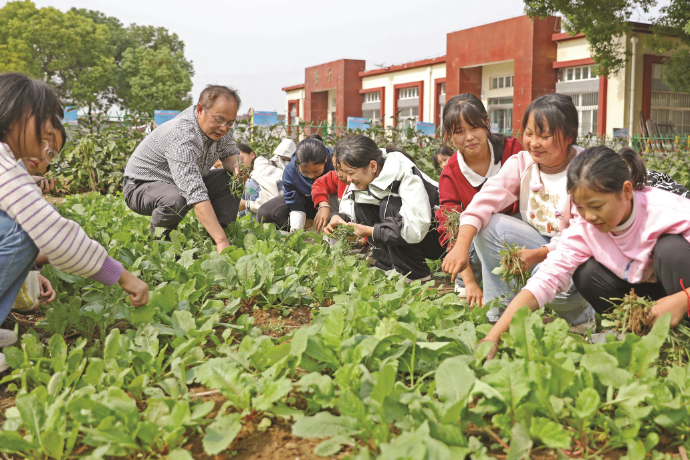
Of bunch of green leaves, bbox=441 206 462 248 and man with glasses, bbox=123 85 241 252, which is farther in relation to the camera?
man with glasses, bbox=123 85 241 252

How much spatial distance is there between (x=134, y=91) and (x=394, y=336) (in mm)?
44233

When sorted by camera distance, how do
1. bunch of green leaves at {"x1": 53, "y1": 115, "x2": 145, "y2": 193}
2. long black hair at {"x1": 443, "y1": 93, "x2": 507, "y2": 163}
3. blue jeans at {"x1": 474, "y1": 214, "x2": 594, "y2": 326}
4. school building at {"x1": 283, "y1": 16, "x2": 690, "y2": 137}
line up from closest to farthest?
blue jeans at {"x1": 474, "y1": 214, "x2": 594, "y2": 326}
long black hair at {"x1": 443, "y1": 93, "x2": 507, "y2": 163}
bunch of green leaves at {"x1": 53, "y1": 115, "x2": 145, "y2": 193}
school building at {"x1": 283, "y1": 16, "x2": 690, "y2": 137}

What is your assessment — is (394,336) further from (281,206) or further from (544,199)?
(281,206)

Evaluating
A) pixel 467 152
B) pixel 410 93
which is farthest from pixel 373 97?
pixel 467 152

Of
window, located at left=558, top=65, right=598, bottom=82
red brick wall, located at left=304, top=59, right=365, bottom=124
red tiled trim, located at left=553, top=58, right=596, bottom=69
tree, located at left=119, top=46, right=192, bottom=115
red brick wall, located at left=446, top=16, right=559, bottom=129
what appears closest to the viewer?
red tiled trim, located at left=553, top=58, right=596, bottom=69

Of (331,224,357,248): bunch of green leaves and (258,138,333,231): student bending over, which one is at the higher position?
(258,138,333,231): student bending over

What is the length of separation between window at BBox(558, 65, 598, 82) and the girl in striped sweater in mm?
22416

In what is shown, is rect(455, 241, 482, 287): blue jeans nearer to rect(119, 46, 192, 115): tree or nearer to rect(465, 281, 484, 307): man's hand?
rect(465, 281, 484, 307): man's hand

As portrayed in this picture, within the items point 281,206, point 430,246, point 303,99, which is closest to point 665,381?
point 430,246

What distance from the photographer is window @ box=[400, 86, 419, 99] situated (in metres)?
31.0

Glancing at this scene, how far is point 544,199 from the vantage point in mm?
2922

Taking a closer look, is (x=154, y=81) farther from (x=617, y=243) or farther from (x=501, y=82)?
(x=617, y=243)

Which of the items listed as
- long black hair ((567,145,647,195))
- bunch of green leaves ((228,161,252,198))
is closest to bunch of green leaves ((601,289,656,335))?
long black hair ((567,145,647,195))

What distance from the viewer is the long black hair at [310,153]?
16.1 ft
